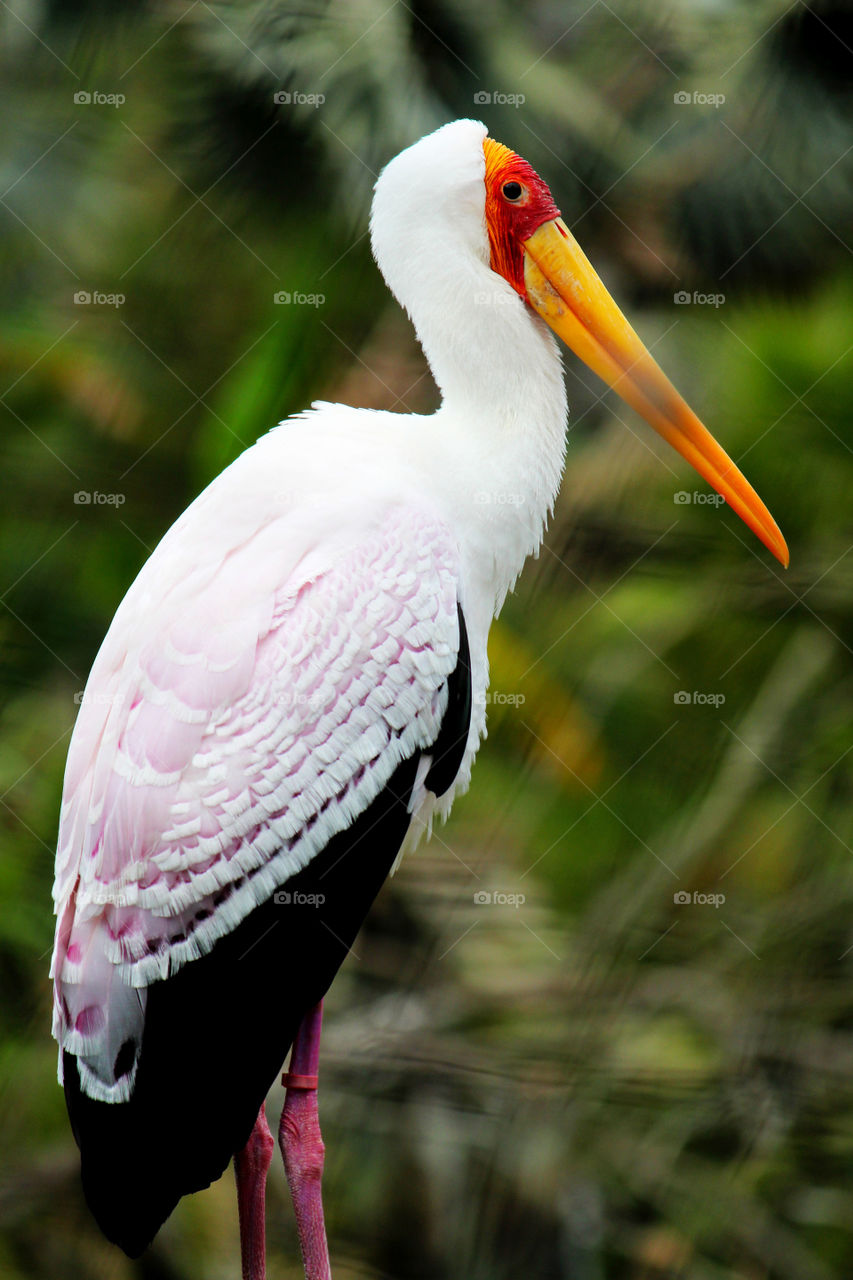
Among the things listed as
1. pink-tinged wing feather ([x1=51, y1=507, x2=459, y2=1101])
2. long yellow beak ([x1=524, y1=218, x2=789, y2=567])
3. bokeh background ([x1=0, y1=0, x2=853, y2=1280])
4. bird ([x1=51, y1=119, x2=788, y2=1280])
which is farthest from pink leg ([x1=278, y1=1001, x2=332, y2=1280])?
long yellow beak ([x1=524, y1=218, x2=789, y2=567])

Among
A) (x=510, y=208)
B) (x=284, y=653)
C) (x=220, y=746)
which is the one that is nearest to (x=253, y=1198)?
(x=220, y=746)

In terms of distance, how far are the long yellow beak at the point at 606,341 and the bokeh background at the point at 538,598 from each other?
753 millimetres

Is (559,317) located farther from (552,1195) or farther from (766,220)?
(552,1195)

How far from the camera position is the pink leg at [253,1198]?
7.32 ft

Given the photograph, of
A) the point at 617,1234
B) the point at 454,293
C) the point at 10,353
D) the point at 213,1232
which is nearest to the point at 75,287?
the point at 10,353

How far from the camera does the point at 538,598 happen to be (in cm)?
327

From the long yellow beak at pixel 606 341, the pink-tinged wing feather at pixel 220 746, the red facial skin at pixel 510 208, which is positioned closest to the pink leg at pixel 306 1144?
the pink-tinged wing feather at pixel 220 746

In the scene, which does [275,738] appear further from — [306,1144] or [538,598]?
[538,598]

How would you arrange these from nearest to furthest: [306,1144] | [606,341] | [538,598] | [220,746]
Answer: [220,746], [306,1144], [606,341], [538,598]

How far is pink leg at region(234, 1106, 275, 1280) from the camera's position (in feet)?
Answer: 7.32

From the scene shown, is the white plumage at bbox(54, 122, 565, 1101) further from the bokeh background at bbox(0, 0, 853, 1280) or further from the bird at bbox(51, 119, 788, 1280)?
the bokeh background at bbox(0, 0, 853, 1280)

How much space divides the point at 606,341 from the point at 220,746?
929 mm

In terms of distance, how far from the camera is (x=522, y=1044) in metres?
3.20

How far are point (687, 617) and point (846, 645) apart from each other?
14.1 inches
